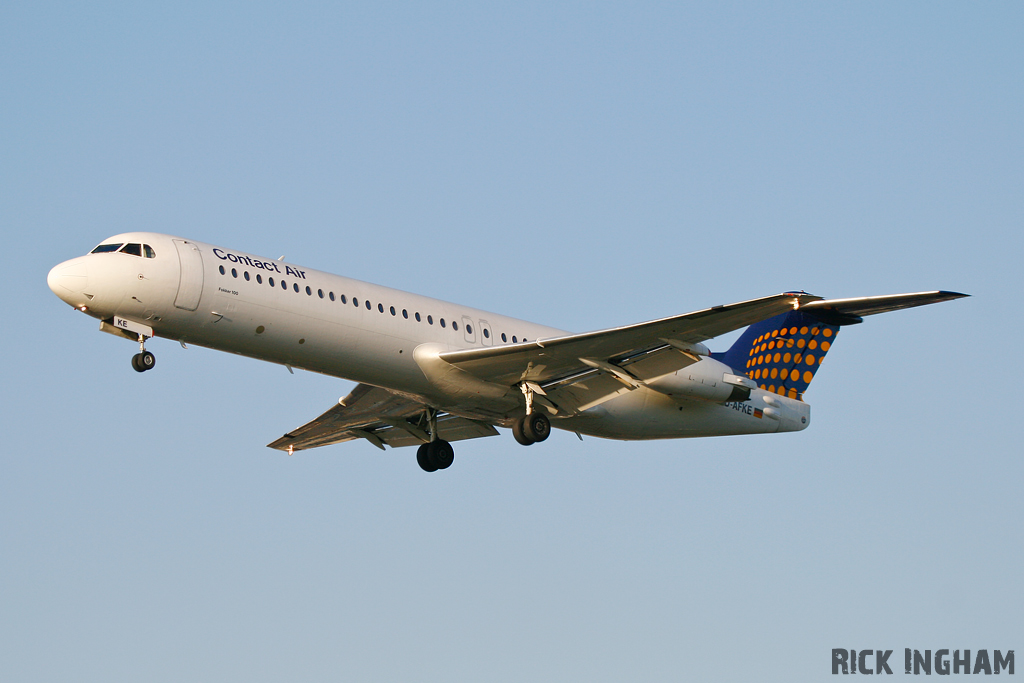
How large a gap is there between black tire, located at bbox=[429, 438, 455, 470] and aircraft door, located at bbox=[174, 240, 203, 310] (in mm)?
7609

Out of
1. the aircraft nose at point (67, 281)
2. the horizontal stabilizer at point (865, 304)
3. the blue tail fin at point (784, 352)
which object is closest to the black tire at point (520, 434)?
the horizontal stabilizer at point (865, 304)

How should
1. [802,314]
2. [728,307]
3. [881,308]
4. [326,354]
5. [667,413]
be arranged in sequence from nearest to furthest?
[728,307], [326,354], [881,308], [667,413], [802,314]

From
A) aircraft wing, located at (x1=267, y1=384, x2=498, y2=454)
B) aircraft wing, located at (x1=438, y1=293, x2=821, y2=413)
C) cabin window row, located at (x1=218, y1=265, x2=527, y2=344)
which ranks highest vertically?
cabin window row, located at (x1=218, y1=265, x2=527, y2=344)

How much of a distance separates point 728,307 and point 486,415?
21.9 ft

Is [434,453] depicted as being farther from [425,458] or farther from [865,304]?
[865,304]

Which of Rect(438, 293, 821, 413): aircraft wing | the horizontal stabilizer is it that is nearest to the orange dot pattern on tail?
the horizontal stabilizer

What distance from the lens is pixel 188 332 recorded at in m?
21.8

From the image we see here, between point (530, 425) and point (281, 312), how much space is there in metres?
5.57

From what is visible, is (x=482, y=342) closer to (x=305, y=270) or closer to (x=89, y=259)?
(x=305, y=270)

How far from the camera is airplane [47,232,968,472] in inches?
843

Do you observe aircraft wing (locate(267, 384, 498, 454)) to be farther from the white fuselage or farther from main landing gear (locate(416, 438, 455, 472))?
the white fuselage

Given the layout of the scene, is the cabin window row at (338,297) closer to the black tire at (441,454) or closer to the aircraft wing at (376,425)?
A: the aircraft wing at (376,425)

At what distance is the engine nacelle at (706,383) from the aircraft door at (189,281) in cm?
893

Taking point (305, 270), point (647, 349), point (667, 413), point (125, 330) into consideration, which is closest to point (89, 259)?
point (125, 330)
